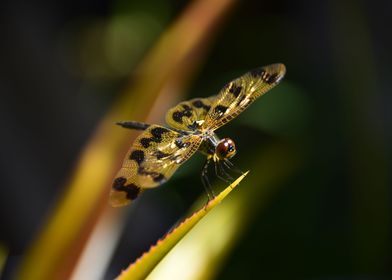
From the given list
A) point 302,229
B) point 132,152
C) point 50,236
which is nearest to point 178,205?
point 302,229

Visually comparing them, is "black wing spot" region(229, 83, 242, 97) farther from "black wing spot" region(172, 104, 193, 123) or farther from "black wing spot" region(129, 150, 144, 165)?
"black wing spot" region(129, 150, 144, 165)

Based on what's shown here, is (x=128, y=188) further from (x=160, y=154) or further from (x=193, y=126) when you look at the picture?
(x=193, y=126)

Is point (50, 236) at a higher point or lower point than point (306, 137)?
lower

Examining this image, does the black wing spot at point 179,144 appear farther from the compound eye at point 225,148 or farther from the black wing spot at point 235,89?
the black wing spot at point 235,89

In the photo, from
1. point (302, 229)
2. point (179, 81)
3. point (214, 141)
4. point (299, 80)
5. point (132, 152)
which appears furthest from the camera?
point (299, 80)

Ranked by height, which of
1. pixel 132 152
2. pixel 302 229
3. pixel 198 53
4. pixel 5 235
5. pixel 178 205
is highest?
pixel 198 53

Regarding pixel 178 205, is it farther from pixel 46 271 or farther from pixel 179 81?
pixel 46 271
